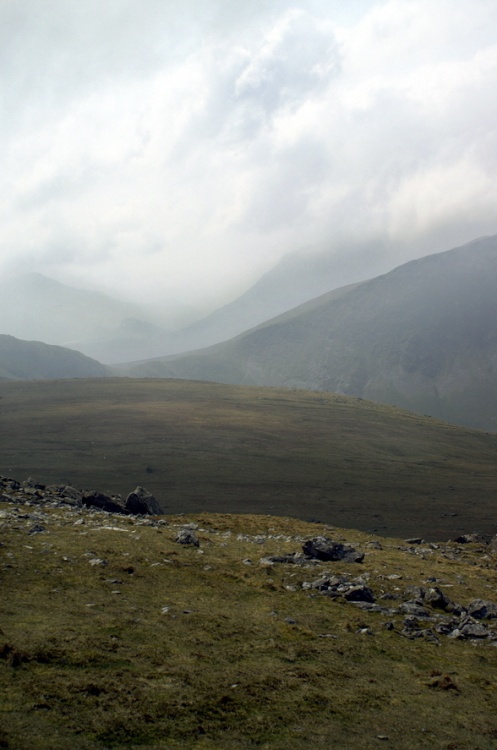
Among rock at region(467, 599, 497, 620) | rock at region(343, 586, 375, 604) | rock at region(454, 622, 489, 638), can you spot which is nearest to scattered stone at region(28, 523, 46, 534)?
rock at region(343, 586, 375, 604)

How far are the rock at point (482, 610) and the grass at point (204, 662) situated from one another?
73.6 inches

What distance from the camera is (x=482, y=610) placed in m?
25.2

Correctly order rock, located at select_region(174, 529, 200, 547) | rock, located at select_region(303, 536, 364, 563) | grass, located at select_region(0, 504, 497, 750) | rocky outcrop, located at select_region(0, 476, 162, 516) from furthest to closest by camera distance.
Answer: rocky outcrop, located at select_region(0, 476, 162, 516) < rock, located at select_region(303, 536, 364, 563) < rock, located at select_region(174, 529, 200, 547) < grass, located at select_region(0, 504, 497, 750)

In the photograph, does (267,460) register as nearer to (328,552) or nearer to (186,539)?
(328,552)

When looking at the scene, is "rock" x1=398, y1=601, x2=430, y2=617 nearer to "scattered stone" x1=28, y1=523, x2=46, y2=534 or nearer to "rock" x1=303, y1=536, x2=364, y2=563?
"rock" x1=303, y1=536, x2=364, y2=563

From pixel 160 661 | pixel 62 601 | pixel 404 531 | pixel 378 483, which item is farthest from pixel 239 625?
pixel 378 483

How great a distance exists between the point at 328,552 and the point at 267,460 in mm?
94717

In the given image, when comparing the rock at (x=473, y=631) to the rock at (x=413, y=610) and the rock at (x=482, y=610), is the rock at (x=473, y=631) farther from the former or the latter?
the rock at (x=482, y=610)

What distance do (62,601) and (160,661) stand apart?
220 inches

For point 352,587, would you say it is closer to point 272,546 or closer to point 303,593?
point 303,593

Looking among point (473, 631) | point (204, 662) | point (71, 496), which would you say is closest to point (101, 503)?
point (71, 496)

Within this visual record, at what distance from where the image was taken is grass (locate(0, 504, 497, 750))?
1284 cm

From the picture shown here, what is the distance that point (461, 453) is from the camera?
157 m

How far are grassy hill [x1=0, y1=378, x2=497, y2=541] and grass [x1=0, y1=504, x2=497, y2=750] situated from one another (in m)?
56.0
